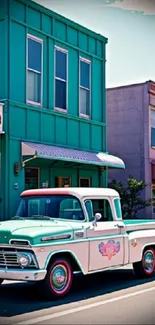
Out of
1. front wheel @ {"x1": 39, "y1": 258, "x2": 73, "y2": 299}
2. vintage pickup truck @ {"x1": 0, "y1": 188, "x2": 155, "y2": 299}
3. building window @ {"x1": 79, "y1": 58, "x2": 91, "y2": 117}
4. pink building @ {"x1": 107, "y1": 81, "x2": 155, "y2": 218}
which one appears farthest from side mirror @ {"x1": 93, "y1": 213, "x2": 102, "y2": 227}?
pink building @ {"x1": 107, "y1": 81, "x2": 155, "y2": 218}

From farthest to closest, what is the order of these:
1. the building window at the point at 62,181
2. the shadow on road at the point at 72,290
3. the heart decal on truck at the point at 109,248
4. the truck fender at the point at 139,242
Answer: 1. the building window at the point at 62,181
2. the truck fender at the point at 139,242
3. the heart decal on truck at the point at 109,248
4. the shadow on road at the point at 72,290

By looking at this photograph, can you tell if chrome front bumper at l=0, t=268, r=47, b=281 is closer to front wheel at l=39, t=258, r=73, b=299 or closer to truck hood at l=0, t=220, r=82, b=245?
front wheel at l=39, t=258, r=73, b=299

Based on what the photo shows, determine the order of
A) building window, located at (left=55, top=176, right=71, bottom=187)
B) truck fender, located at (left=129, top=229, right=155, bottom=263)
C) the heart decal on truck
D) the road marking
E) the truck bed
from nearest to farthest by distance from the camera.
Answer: the road marking < the heart decal on truck < truck fender, located at (left=129, top=229, right=155, bottom=263) < the truck bed < building window, located at (left=55, top=176, right=71, bottom=187)

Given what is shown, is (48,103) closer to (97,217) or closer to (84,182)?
(84,182)

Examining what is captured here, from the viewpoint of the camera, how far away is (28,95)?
1598 centimetres

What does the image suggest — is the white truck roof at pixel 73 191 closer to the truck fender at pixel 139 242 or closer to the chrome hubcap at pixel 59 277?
the truck fender at pixel 139 242

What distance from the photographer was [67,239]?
26.7 feet

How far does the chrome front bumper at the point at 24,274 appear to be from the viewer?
24.3 ft

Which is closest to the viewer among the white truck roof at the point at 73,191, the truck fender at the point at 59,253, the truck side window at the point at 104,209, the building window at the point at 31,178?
the truck fender at the point at 59,253

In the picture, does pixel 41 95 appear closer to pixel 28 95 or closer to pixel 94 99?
pixel 28 95

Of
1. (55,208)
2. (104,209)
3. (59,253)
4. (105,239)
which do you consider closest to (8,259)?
(59,253)

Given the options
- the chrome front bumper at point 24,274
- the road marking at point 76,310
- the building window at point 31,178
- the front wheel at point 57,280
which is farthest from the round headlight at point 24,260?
the building window at point 31,178

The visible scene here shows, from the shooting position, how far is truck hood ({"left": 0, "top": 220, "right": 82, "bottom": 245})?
763 centimetres

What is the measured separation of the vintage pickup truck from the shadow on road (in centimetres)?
28
